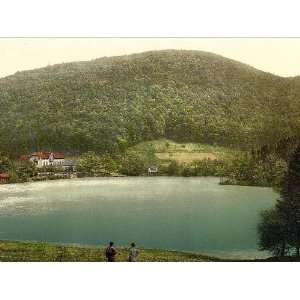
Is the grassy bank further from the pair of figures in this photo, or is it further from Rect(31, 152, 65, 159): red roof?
Rect(31, 152, 65, 159): red roof

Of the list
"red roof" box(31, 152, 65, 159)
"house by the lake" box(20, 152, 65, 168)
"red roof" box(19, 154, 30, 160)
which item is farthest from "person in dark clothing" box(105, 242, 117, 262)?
"red roof" box(19, 154, 30, 160)

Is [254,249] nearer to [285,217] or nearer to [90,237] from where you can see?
[285,217]

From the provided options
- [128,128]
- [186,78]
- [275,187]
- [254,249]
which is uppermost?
[186,78]

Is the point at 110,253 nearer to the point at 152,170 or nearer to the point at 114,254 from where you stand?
the point at 114,254

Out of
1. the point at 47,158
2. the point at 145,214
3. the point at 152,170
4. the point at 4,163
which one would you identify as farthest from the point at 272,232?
the point at 4,163

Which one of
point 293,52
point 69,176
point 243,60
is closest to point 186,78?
point 243,60

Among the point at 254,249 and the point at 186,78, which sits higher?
the point at 186,78
